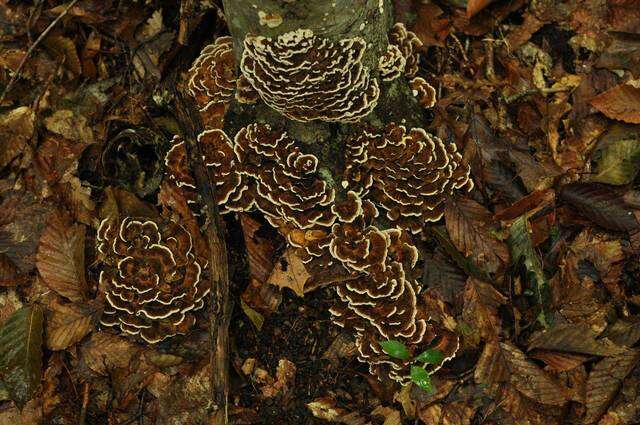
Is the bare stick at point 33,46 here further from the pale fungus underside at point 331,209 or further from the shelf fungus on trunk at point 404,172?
the shelf fungus on trunk at point 404,172

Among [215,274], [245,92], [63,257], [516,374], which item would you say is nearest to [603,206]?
[516,374]

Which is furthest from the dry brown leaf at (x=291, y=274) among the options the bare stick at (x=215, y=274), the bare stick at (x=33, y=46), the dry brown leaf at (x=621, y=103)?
the bare stick at (x=33, y=46)

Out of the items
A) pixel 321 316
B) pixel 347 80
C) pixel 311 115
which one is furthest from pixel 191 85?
pixel 321 316

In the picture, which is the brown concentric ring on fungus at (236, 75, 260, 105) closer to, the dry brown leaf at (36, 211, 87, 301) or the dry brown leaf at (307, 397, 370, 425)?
the dry brown leaf at (36, 211, 87, 301)

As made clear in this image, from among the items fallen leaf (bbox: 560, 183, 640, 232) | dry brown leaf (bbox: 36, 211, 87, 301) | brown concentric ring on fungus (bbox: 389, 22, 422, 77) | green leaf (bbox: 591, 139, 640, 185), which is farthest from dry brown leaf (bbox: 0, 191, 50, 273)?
green leaf (bbox: 591, 139, 640, 185)

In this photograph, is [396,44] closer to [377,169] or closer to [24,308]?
[377,169]

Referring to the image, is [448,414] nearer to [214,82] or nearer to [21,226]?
[214,82]
